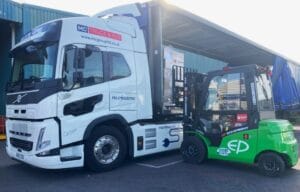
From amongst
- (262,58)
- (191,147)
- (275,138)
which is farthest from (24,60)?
(262,58)

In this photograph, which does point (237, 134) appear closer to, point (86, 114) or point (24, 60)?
point (86, 114)

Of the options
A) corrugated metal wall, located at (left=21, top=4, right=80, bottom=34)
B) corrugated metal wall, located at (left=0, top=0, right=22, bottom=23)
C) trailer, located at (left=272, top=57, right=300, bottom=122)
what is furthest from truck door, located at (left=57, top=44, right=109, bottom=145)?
corrugated metal wall, located at (left=21, top=4, right=80, bottom=34)

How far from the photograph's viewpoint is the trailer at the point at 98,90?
19.8 ft

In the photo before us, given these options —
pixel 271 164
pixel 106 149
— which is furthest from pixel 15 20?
pixel 271 164

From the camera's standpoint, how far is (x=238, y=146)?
6734 mm

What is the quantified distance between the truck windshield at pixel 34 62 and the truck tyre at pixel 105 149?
1.52m

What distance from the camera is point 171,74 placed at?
8.77 metres

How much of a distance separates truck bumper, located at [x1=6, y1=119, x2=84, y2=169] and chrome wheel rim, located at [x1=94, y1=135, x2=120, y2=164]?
42 cm

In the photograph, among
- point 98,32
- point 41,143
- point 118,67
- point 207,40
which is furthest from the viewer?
point 207,40

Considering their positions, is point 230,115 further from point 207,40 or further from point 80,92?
point 207,40

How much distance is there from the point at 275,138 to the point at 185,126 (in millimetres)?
2269

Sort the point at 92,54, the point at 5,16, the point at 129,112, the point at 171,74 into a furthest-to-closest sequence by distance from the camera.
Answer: the point at 5,16, the point at 171,74, the point at 129,112, the point at 92,54

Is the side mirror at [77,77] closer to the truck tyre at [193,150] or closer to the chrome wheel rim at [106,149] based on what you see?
the chrome wheel rim at [106,149]

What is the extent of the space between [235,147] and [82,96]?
10.6 ft
